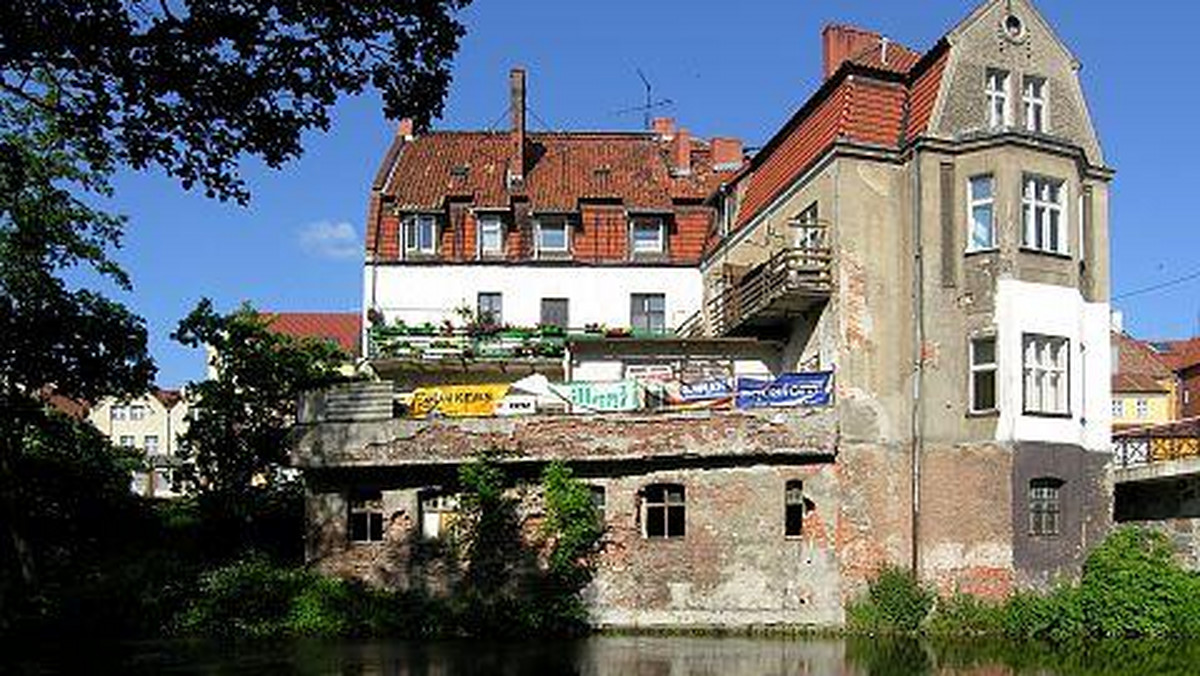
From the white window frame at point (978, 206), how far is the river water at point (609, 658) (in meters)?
8.53

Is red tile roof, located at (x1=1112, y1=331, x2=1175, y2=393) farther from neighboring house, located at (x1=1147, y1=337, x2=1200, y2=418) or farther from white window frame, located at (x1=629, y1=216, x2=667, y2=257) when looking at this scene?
white window frame, located at (x1=629, y1=216, x2=667, y2=257)

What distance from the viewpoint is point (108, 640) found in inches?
1078

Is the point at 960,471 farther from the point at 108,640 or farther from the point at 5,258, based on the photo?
the point at 5,258

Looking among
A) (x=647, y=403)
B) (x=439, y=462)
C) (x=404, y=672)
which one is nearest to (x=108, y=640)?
(x=439, y=462)

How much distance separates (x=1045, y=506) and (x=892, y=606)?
4.12 metres

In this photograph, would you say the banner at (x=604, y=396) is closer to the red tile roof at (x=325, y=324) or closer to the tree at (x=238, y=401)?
the tree at (x=238, y=401)

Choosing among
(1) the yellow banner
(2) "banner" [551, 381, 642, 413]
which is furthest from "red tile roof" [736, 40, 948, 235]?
(1) the yellow banner

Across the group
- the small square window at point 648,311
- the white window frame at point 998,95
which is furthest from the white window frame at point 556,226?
the white window frame at point 998,95

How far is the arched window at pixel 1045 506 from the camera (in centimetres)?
2758

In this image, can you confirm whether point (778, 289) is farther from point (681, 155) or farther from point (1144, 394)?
point (1144, 394)

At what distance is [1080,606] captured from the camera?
2623cm

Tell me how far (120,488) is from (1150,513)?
30.0 metres

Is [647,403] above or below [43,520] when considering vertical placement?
above

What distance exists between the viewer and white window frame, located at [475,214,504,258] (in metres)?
39.3
